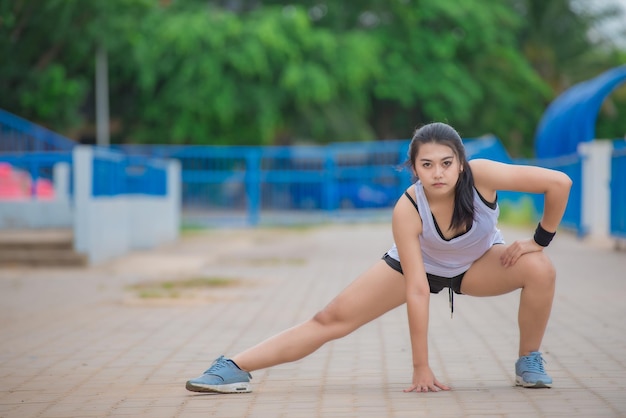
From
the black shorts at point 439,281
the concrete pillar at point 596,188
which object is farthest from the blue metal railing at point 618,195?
the black shorts at point 439,281

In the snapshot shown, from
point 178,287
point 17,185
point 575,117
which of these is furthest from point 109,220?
point 575,117

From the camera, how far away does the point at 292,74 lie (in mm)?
33219

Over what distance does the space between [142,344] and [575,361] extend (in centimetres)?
296

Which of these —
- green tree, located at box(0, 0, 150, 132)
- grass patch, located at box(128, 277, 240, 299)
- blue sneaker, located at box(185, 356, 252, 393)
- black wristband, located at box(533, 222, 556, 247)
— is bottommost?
grass patch, located at box(128, 277, 240, 299)

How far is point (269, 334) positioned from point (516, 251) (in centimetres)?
297

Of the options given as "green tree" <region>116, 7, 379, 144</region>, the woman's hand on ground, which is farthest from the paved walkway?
"green tree" <region>116, 7, 379, 144</region>

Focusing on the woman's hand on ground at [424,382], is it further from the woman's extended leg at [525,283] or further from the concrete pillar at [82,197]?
the concrete pillar at [82,197]

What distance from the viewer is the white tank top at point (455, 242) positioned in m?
5.29

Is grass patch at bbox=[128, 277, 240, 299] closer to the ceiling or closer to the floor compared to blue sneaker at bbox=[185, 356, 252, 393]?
closer to the floor

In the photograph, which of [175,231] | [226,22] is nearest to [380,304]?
[175,231]

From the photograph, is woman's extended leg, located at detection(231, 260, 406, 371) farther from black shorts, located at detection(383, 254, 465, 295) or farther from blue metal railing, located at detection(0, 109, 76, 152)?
blue metal railing, located at detection(0, 109, 76, 152)

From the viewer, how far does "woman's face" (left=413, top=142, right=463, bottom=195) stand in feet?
17.0

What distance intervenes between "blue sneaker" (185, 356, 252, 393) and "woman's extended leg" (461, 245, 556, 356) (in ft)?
3.99

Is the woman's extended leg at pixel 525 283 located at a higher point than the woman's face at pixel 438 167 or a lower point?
lower
